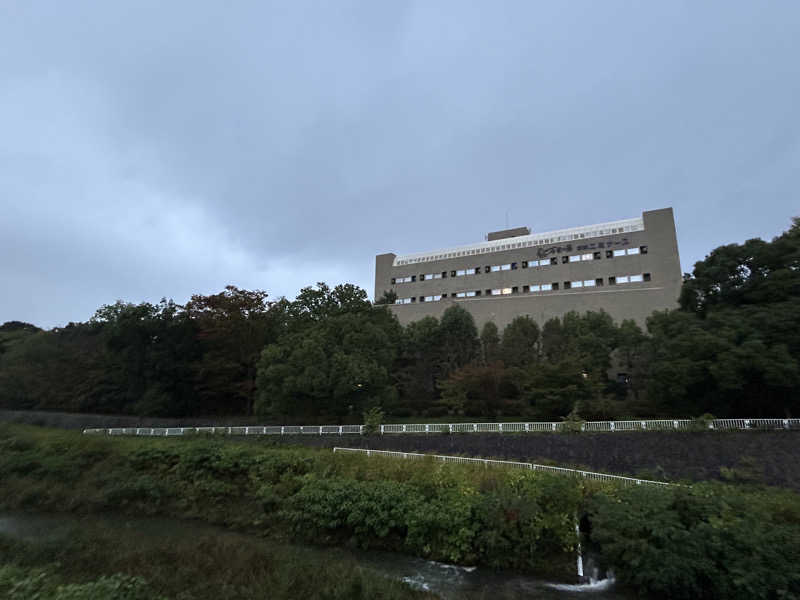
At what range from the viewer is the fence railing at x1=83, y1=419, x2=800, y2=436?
14711mm

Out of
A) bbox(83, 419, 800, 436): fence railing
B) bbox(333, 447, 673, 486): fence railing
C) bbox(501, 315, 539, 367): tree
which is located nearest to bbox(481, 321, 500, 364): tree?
bbox(501, 315, 539, 367): tree

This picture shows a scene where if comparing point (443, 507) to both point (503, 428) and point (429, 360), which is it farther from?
point (429, 360)

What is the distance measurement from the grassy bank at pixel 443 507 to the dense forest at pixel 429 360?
647 centimetres

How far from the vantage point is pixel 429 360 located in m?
32.6

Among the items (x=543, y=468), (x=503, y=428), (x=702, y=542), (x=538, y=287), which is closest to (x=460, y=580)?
(x=702, y=542)

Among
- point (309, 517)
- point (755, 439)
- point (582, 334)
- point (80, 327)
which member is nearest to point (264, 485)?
point (309, 517)

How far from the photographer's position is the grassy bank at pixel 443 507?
23.9ft

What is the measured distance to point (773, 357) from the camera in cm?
1509

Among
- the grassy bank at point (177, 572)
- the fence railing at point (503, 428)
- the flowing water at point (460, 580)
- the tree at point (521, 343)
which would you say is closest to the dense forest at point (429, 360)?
the tree at point (521, 343)

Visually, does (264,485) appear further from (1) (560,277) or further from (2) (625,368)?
(1) (560,277)

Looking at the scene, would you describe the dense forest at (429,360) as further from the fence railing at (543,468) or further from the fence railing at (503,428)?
the fence railing at (543,468)

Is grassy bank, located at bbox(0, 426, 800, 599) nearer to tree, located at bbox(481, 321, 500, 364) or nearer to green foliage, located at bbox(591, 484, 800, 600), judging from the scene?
green foliage, located at bbox(591, 484, 800, 600)

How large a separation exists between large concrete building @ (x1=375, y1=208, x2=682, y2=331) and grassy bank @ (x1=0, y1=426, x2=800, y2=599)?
89.6 ft

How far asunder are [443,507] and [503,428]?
8.52 meters
